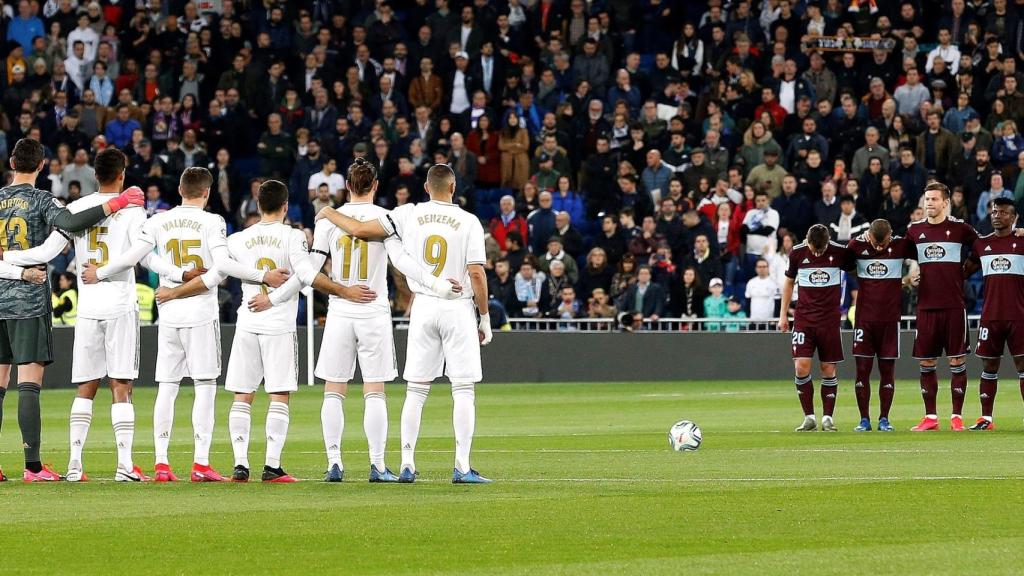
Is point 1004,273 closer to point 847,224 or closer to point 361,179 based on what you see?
point 361,179

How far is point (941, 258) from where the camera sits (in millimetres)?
16516

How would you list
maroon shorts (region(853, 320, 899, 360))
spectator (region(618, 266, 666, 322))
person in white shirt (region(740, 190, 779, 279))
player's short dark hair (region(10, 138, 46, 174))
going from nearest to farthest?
player's short dark hair (region(10, 138, 46, 174)) < maroon shorts (region(853, 320, 899, 360)) < spectator (region(618, 266, 666, 322)) < person in white shirt (region(740, 190, 779, 279))

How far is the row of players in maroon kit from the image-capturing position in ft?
53.9

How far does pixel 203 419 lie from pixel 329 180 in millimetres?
Result: 17788

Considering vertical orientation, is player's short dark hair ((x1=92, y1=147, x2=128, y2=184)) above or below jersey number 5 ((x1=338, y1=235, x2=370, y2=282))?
above

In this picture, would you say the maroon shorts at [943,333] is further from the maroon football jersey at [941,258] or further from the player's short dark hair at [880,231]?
the player's short dark hair at [880,231]

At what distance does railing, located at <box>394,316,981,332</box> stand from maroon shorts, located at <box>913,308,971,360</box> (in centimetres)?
987

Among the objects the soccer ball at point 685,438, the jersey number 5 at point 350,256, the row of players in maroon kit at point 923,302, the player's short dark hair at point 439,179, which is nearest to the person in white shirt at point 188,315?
the jersey number 5 at point 350,256

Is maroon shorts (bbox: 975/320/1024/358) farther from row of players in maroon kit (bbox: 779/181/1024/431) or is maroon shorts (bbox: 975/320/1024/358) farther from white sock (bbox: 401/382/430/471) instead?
white sock (bbox: 401/382/430/471)

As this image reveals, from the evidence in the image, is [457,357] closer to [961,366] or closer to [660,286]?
[961,366]

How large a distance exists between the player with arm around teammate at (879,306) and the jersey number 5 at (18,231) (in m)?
8.56

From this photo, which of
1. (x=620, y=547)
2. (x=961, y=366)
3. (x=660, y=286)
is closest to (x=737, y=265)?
(x=660, y=286)

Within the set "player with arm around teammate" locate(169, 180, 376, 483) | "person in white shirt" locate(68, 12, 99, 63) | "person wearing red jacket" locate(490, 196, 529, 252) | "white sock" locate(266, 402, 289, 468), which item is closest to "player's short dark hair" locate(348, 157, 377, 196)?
"player with arm around teammate" locate(169, 180, 376, 483)

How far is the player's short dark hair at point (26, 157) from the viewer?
12031mm
